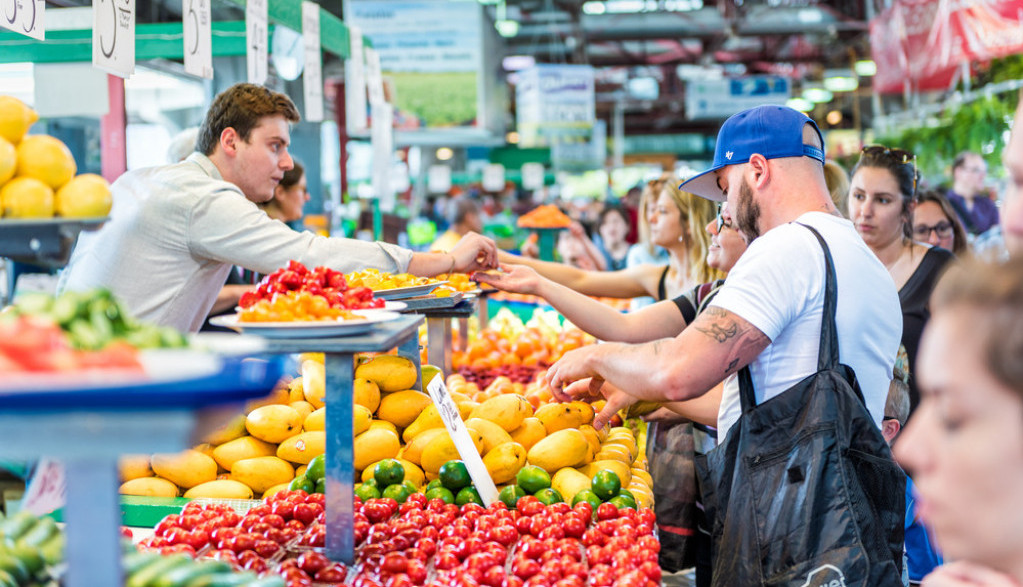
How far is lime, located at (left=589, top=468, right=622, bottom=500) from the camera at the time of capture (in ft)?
8.63

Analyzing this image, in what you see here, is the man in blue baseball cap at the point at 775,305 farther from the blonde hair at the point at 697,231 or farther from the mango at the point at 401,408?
the blonde hair at the point at 697,231

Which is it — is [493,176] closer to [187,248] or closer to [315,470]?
[187,248]

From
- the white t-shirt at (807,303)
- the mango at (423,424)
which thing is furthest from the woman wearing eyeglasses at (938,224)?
the mango at (423,424)

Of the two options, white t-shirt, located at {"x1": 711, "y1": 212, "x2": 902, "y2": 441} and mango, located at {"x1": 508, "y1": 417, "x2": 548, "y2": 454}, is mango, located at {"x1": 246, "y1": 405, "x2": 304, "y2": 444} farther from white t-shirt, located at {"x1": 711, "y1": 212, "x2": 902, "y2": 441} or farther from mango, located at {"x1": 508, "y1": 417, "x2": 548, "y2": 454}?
white t-shirt, located at {"x1": 711, "y1": 212, "x2": 902, "y2": 441}

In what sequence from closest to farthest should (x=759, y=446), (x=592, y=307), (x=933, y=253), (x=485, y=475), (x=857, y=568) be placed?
1. (x=857, y=568)
2. (x=759, y=446)
3. (x=485, y=475)
4. (x=592, y=307)
5. (x=933, y=253)

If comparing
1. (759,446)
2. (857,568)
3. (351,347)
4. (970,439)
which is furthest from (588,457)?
(970,439)

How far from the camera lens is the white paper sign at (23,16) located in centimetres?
285

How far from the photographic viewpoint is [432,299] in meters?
3.04

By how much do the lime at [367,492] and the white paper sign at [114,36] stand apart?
1661 mm

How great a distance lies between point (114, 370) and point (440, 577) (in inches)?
42.1

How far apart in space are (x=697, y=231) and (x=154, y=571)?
12.8ft

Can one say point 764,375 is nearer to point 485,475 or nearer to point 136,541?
point 485,475

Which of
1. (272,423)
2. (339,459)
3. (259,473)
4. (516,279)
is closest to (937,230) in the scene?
(516,279)

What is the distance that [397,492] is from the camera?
2650 millimetres
